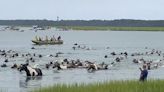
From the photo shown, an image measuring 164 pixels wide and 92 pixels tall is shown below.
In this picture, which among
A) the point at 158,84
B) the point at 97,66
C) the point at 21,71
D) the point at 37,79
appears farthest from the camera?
the point at 97,66

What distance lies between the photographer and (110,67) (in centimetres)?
6012

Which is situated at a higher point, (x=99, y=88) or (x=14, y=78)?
(x=99, y=88)

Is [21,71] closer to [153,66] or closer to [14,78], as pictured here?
[14,78]

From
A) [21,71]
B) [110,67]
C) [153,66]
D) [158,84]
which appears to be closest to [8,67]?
[21,71]

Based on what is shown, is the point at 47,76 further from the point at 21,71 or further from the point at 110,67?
the point at 110,67

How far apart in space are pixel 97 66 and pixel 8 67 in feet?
28.9

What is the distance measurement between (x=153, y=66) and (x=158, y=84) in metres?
30.9

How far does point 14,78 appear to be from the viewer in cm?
4766

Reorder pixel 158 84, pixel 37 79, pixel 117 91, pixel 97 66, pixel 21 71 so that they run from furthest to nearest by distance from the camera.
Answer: pixel 97 66, pixel 21 71, pixel 37 79, pixel 158 84, pixel 117 91

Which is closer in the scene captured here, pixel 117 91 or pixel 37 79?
pixel 117 91

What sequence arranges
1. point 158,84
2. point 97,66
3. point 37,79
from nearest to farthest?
point 158,84
point 37,79
point 97,66

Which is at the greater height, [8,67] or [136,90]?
[136,90]

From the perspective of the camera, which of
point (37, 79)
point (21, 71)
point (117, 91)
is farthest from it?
point (21, 71)

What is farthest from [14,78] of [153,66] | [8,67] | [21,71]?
[153,66]
